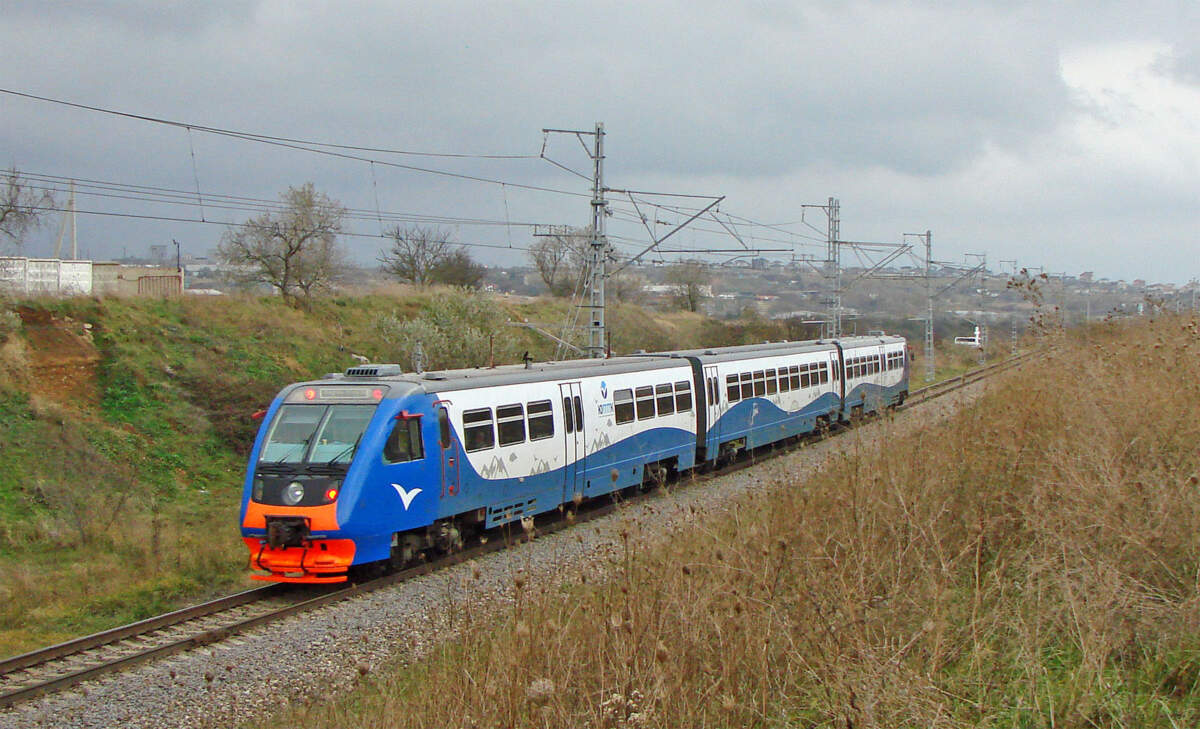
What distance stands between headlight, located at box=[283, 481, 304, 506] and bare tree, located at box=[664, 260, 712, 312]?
2304 inches

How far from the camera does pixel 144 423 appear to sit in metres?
23.8

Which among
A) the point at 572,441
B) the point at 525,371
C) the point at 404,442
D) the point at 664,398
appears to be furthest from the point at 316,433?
the point at 664,398

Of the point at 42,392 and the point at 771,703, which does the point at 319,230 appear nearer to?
the point at 42,392

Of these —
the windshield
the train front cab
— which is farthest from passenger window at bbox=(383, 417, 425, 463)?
the windshield

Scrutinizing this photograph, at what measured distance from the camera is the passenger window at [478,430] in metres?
13.3

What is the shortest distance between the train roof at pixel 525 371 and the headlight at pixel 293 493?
1.69 m

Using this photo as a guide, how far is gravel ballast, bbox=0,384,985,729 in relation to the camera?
7848 millimetres

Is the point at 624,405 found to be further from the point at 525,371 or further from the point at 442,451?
the point at 442,451

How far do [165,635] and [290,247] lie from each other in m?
28.0

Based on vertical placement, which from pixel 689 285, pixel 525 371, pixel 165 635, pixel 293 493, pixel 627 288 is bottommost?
pixel 165 635

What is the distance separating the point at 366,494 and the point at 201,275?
3142 centimetres

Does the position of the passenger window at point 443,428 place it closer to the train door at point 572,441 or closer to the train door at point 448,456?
the train door at point 448,456

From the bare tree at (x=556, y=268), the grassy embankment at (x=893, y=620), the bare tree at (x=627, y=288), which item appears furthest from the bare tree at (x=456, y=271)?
the grassy embankment at (x=893, y=620)

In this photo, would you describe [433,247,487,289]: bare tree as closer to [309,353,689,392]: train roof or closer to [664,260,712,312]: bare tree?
[664,260,712,312]: bare tree
